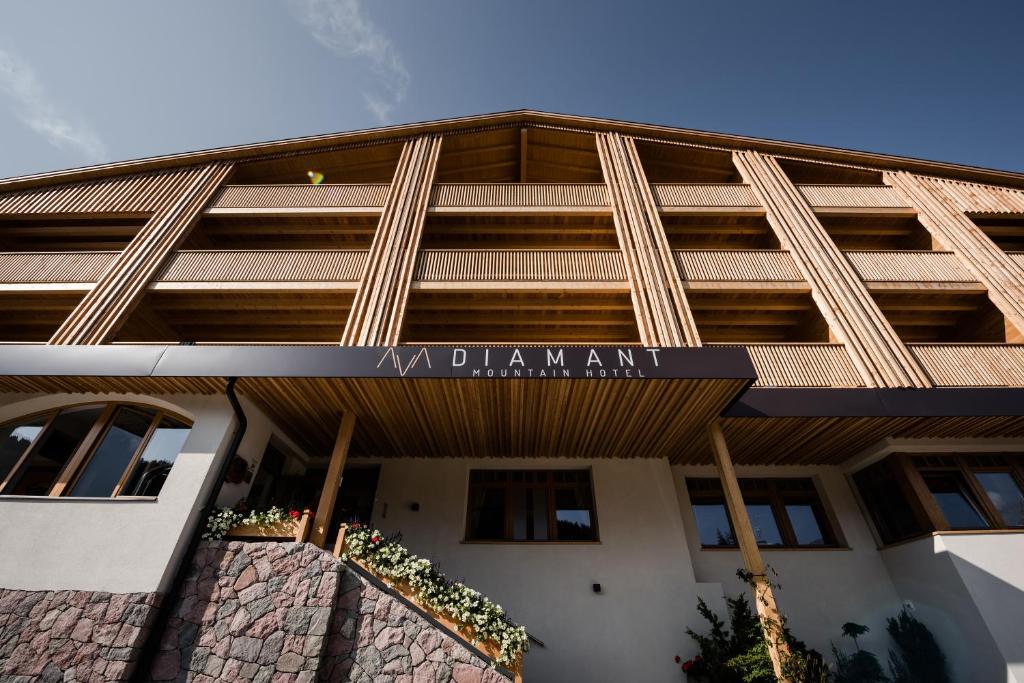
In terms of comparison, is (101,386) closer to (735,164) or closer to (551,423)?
(551,423)

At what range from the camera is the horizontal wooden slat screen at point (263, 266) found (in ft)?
36.9

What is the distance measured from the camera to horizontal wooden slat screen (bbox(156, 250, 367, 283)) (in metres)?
11.2

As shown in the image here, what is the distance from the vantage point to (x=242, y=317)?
12.4m

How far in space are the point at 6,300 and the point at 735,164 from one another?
2268cm

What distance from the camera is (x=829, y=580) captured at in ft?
31.6

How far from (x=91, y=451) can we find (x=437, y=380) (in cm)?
647

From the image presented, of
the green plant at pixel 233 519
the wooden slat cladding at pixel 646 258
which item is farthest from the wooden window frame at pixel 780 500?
the green plant at pixel 233 519

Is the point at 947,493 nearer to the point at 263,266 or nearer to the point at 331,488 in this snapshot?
the point at 331,488

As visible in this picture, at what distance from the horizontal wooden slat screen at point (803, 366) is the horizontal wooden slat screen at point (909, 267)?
3.29m

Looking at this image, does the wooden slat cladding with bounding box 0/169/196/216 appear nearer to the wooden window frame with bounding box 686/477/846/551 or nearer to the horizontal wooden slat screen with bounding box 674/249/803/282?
the horizontal wooden slat screen with bounding box 674/249/803/282

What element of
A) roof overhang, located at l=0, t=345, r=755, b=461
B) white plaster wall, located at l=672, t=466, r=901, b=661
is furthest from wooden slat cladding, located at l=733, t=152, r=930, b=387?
roof overhang, located at l=0, t=345, r=755, b=461

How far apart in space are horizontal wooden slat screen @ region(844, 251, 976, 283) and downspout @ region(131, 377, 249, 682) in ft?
48.6

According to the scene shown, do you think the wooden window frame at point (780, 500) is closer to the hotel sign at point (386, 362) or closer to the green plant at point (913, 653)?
the green plant at point (913, 653)

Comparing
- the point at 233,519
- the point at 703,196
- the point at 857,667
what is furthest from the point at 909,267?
the point at 233,519
